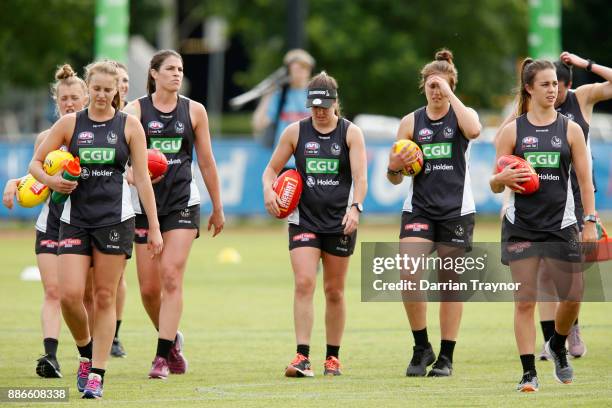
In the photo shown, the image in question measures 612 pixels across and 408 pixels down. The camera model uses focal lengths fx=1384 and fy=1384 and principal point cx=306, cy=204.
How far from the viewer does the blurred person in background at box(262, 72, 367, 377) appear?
1036 cm

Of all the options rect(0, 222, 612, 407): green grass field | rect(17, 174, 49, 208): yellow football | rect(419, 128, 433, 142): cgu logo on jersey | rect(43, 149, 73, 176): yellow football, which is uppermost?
rect(419, 128, 433, 142): cgu logo on jersey

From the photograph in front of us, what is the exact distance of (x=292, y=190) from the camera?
10375 mm

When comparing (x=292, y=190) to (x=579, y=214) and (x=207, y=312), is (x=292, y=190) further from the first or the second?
(x=207, y=312)

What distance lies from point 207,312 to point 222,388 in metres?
5.18

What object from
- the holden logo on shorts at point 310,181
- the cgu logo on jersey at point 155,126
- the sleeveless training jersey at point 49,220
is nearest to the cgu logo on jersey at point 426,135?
the holden logo on shorts at point 310,181

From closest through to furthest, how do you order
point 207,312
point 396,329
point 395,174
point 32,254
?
point 395,174 < point 396,329 < point 207,312 < point 32,254

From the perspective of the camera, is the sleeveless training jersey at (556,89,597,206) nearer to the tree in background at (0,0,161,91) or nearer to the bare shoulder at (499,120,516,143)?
the bare shoulder at (499,120,516,143)

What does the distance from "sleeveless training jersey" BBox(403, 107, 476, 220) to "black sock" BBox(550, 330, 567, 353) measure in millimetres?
1267

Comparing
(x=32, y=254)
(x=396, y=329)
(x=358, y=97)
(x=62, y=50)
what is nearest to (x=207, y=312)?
(x=396, y=329)

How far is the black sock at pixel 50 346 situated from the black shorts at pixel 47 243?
653 mm

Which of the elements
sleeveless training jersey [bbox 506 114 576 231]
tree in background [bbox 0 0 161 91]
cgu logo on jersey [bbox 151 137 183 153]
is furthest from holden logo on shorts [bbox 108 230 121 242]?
tree in background [bbox 0 0 161 91]

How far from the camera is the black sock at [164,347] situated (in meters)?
10.2

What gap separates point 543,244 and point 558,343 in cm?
81

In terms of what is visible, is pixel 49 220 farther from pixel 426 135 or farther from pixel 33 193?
pixel 426 135
